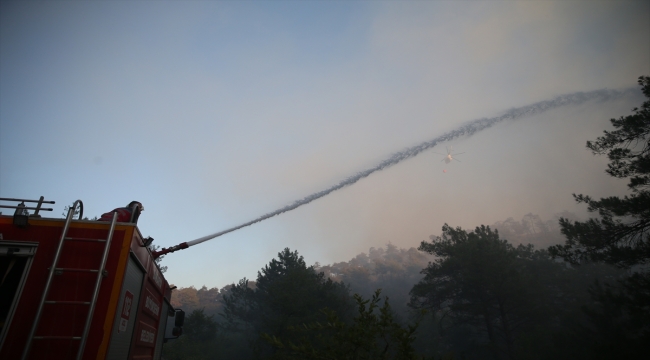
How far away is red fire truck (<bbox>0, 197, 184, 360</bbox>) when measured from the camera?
11.4ft

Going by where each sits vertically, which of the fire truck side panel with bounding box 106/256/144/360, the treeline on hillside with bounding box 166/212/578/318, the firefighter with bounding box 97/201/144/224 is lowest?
the fire truck side panel with bounding box 106/256/144/360

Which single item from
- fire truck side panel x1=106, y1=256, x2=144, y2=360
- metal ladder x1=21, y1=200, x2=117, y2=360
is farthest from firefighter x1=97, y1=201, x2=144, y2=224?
metal ladder x1=21, y1=200, x2=117, y2=360

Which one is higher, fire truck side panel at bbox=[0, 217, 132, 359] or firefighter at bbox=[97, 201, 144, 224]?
firefighter at bbox=[97, 201, 144, 224]

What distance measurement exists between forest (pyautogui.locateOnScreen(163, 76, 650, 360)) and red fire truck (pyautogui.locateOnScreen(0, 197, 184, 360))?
8.72ft

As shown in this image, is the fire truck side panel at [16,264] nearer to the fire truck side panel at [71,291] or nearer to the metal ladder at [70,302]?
the fire truck side panel at [71,291]

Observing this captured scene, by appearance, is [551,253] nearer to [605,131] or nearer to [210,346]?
[605,131]

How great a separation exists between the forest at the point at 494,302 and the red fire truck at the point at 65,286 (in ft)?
8.72

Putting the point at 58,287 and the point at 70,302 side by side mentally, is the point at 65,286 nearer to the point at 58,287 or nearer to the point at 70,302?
the point at 58,287

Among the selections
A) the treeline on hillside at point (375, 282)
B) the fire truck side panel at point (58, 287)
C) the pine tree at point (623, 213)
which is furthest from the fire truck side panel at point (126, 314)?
the treeline on hillside at point (375, 282)

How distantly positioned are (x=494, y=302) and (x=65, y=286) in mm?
31070

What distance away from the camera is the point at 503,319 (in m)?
26.4

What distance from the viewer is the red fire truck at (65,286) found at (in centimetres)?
347

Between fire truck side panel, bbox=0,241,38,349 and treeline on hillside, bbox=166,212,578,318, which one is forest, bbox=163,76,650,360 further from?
treeline on hillside, bbox=166,212,578,318

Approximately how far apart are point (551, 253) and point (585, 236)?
177cm
